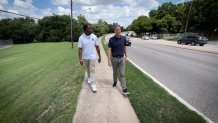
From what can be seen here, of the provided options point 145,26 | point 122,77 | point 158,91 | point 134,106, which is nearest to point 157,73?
point 158,91

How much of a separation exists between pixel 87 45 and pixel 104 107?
195cm

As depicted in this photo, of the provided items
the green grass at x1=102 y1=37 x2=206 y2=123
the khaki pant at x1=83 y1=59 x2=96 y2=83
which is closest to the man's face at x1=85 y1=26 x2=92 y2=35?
the khaki pant at x1=83 y1=59 x2=96 y2=83

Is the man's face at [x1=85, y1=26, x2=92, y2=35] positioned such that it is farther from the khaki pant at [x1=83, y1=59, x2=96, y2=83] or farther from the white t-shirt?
the khaki pant at [x1=83, y1=59, x2=96, y2=83]

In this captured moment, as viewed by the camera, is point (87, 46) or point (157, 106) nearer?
point (157, 106)

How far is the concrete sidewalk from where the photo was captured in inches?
169

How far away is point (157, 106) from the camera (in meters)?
4.95

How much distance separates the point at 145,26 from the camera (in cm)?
8356

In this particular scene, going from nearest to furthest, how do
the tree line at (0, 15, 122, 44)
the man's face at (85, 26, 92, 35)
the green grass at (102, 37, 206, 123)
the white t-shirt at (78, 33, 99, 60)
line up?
the green grass at (102, 37, 206, 123) < the man's face at (85, 26, 92, 35) < the white t-shirt at (78, 33, 99, 60) < the tree line at (0, 15, 122, 44)

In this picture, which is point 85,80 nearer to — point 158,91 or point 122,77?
point 122,77

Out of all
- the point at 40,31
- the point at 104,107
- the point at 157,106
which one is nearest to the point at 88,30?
the point at 104,107

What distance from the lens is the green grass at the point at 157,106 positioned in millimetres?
4280

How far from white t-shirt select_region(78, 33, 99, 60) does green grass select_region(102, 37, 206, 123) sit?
5.85 ft

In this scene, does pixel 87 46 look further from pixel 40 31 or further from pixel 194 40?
pixel 40 31

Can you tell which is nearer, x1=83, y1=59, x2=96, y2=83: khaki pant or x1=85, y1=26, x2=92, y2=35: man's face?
x1=85, y1=26, x2=92, y2=35: man's face
